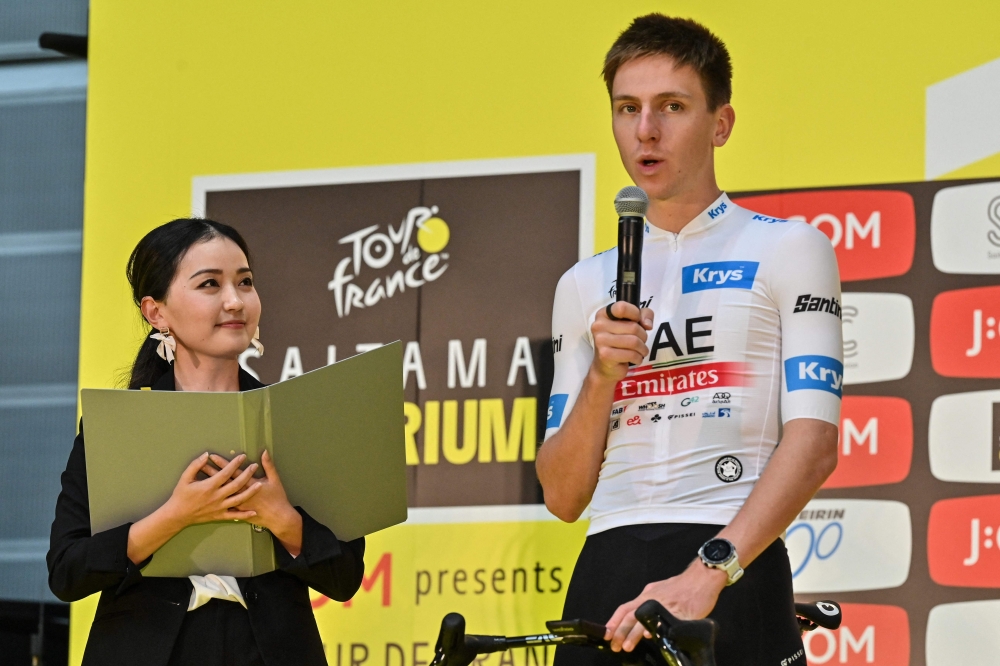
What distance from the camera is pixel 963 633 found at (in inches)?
123

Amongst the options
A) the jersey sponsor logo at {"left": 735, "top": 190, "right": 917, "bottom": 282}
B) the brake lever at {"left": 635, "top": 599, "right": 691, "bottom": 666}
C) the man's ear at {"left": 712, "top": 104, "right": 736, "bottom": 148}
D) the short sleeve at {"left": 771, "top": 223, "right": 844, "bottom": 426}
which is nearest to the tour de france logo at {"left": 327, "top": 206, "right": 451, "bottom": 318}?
the jersey sponsor logo at {"left": 735, "top": 190, "right": 917, "bottom": 282}

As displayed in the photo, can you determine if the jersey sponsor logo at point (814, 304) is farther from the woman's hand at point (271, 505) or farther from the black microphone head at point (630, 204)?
the woman's hand at point (271, 505)

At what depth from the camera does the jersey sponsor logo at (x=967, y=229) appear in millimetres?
3207

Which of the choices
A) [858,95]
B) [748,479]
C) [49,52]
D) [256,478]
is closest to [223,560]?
[256,478]

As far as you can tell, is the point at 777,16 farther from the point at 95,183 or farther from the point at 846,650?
the point at 95,183

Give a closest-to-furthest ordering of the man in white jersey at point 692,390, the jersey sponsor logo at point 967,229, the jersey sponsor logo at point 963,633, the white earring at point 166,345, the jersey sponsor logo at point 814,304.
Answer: the man in white jersey at point 692,390
the jersey sponsor logo at point 814,304
the white earring at point 166,345
the jersey sponsor logo at point 963,633
the jersey sponsor logo at point 967,229

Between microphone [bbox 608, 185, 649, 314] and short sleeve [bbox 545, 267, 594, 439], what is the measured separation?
312 millimetres

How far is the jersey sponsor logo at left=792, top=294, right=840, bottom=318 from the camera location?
1.91 metres

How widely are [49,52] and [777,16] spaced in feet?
7.90

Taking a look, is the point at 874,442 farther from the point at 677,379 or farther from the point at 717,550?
the point at 717,550

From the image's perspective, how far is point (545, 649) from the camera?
3500mm

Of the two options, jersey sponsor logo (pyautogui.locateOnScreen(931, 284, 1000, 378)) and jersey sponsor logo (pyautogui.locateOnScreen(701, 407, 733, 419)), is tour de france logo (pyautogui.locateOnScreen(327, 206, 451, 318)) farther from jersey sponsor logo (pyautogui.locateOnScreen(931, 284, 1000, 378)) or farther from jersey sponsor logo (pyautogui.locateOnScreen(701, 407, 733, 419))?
jersey sponsor logo (pyautogui.locateOnScreen(701, 407, 733, 419))

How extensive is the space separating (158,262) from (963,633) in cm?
207

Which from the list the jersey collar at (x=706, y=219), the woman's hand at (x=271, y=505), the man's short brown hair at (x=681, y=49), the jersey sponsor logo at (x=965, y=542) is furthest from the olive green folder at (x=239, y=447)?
the jersey sponsor logo at (x=965, y=542)
